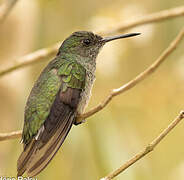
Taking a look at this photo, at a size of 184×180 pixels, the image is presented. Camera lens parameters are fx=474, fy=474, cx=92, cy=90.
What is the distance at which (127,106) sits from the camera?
3.31 metres

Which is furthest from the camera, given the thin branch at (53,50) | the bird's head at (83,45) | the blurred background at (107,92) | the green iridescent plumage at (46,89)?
the bird's head at (83,45)

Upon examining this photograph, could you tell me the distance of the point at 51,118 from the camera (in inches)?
102

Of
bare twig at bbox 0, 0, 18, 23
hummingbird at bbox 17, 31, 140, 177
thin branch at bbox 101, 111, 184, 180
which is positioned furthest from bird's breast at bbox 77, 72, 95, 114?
thin branch at bbox 101, 111, 184, 180

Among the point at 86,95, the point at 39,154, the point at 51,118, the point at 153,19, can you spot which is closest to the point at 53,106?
the point at 51,118

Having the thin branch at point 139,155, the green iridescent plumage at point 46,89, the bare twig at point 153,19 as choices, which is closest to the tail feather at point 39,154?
the green iridescent plumage at point 46,89

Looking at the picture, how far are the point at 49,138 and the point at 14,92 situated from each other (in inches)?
38.7

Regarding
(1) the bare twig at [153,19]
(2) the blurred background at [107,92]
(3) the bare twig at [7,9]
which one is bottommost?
(2) the blurred background at [107,92]

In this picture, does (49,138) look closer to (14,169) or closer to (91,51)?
(14,169)

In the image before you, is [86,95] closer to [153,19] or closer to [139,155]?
[153,19]

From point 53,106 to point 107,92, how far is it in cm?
75

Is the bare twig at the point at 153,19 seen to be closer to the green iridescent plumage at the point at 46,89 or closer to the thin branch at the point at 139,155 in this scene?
the green iridescent plumage at the point at 46,89

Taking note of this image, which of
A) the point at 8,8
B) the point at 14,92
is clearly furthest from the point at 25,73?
the point at 8,8

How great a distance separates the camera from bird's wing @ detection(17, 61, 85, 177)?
230 centimetres

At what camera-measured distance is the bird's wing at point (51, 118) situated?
2305 mm
